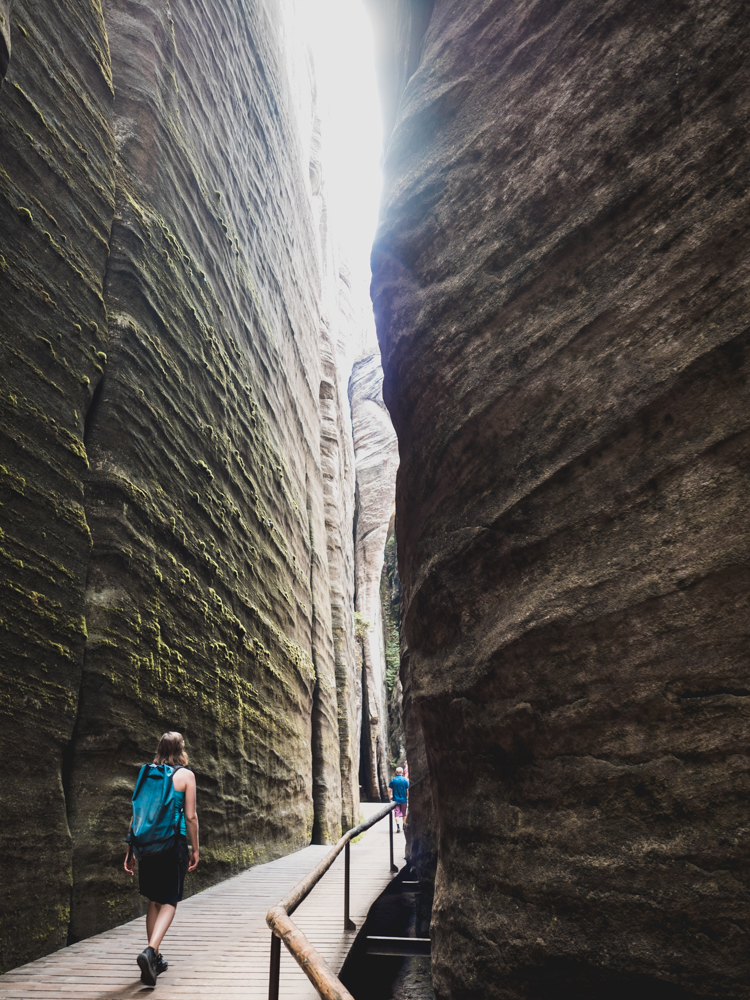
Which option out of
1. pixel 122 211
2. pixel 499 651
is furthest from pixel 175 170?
pixel 499 651

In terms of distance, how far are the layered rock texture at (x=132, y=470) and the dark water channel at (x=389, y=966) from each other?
1766 mm

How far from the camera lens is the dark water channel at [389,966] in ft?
17.0

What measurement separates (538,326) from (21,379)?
11.9 ft

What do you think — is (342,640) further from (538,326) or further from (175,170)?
(538,326)

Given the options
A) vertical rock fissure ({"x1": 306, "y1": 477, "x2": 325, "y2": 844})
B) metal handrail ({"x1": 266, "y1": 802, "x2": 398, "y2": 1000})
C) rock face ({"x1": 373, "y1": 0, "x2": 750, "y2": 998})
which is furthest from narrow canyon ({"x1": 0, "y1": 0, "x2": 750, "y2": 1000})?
vertical rock fissure ({"x1": 306, "y1": 477, "x2": 325, "y2": 844})

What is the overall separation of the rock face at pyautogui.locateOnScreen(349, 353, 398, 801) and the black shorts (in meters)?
22.1

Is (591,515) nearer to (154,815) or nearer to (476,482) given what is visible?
(476,482)

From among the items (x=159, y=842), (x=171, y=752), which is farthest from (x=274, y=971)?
(x=171, y=752)

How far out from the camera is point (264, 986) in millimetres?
3715

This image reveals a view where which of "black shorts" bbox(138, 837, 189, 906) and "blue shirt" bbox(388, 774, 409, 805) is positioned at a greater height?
"blue shirt" bbox(388, 774, 409, 805)

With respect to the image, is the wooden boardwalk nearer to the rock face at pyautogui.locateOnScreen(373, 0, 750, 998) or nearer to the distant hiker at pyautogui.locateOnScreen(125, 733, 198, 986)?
the distant hiker at pyautogui.locateOnScreen(125, 733, 198, 986)

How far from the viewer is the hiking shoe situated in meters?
3.55

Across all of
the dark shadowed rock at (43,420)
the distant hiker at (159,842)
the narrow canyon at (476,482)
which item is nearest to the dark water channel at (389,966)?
the narrow canyon at (476,482)

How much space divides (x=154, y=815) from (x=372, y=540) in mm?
27645
